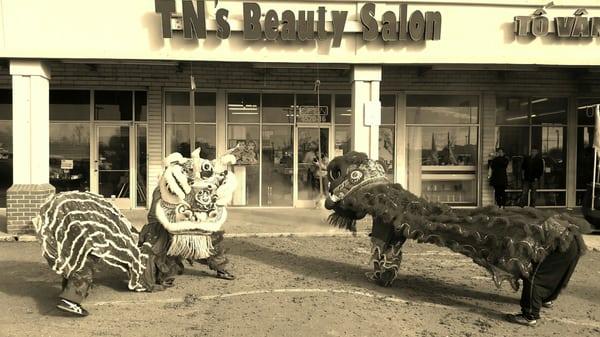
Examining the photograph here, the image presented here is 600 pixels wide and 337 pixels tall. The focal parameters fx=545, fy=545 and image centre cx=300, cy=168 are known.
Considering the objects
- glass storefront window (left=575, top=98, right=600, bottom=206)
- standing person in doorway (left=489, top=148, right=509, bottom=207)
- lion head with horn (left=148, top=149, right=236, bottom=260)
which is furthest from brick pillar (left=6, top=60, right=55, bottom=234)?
glass storefront window (left=575, top=98, right=600, bottom=206)

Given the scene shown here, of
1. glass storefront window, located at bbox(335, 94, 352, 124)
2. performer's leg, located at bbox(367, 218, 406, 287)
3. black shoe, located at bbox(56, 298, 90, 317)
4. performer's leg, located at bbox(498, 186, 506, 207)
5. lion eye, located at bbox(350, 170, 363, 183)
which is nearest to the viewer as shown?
black shoe, located at bbox(56, 298, 90, 317)

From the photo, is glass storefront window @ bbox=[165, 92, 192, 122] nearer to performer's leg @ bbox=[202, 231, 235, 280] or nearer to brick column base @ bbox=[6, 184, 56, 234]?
brick column base @ bbox=[6, 184, 56, 234]

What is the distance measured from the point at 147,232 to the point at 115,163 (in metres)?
8.16

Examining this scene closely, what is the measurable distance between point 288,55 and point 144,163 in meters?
5.24

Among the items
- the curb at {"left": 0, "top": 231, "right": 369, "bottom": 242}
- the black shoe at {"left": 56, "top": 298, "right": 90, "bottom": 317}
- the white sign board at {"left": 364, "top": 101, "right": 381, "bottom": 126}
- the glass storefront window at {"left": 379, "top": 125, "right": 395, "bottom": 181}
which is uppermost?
the white sign board at {"left": 364, "top": 101, "right": 381, "bottom": 126}

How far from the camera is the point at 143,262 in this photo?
6074 mm

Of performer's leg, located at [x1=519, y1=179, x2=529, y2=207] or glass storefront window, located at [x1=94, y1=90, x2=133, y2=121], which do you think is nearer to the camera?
glass storefront window, located at [x1=94, y1=90, x2=133, y2=121]

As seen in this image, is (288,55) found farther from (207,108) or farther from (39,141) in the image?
(39,141)

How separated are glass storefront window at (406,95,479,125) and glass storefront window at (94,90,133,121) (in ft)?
23.7

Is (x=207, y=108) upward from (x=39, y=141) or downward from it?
upward

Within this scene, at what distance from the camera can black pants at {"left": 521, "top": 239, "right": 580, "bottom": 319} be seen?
5234mm

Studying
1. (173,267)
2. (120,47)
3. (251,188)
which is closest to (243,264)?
(173,267)

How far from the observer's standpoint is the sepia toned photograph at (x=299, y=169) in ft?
17.5

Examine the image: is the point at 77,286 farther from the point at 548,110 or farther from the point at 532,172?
the point at 548,110
